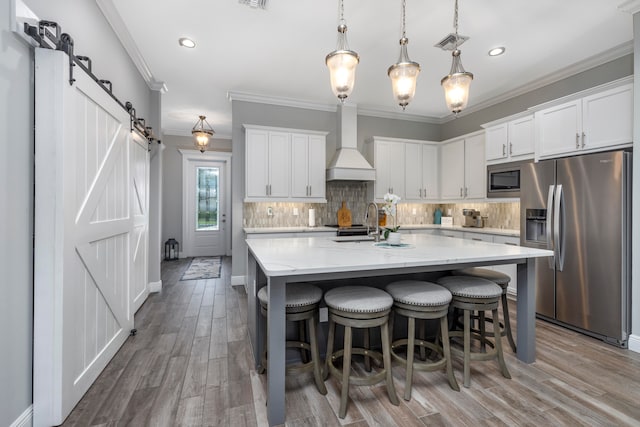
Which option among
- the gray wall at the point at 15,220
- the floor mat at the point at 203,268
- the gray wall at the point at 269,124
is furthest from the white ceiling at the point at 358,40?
the floor mat at the point at 203,268

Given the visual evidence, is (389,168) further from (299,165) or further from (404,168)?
(299,165)

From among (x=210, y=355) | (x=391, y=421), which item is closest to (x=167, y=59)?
(x=210, y=355)

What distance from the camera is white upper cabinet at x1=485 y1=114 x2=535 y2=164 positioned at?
3746 millimetres

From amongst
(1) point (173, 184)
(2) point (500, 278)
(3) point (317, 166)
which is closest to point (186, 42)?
(3) point (317, 166)

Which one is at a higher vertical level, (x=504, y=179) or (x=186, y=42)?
(x=186, y=42)

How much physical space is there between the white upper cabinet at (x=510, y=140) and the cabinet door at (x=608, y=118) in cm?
73

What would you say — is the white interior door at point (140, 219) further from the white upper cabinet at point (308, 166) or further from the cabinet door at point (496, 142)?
the cabinet door at point (496, 142)

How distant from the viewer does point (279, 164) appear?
4551 mm

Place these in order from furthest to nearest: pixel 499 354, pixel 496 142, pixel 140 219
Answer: pixel 496 142
pixel 140 219
pixel 499 354

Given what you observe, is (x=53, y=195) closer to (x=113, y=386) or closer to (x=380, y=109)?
(x=113, y=386)

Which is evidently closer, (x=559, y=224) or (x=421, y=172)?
(x=559, y=224)

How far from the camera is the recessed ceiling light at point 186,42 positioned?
3.12 meters

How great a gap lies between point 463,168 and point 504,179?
0.91 metres

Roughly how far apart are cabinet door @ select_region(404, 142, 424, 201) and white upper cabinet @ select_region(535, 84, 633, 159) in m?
2.01
